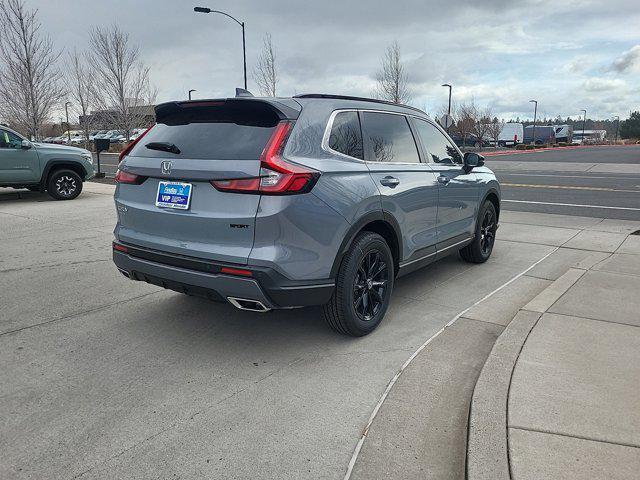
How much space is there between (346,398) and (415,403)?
42cm

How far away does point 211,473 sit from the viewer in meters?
2.44

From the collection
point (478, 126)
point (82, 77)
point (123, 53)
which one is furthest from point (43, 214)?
point (478, 126)

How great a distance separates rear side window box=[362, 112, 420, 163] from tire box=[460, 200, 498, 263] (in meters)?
1.82

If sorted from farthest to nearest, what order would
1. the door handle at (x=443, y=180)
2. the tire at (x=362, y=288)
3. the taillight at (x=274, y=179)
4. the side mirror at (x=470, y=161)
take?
1. the side mirror at (x=470, y=161)
2. the door handle at (x=443, y=180)
3. the tire at (x=362, y=288)
4. the taillight at (x=274, y=179)

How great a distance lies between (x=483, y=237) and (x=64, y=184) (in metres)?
9.86

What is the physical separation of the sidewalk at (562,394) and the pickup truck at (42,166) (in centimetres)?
1084

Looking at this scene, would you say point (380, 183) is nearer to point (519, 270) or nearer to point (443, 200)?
point (443, 200)

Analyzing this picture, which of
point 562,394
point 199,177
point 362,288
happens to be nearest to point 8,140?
point 199,177

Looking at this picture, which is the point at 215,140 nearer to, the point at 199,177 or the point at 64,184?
the point at 199,177

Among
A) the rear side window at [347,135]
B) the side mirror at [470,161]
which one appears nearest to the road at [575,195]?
the side mirror at [470,161]

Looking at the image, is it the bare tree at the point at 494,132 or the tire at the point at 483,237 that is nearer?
the tire at the point at 483,237

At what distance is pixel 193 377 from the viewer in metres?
3.38

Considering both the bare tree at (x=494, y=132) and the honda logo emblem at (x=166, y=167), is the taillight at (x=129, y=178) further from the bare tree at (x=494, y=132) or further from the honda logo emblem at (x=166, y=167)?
the bare tree at (x=494, y=132)

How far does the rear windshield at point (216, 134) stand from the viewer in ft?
11.1
